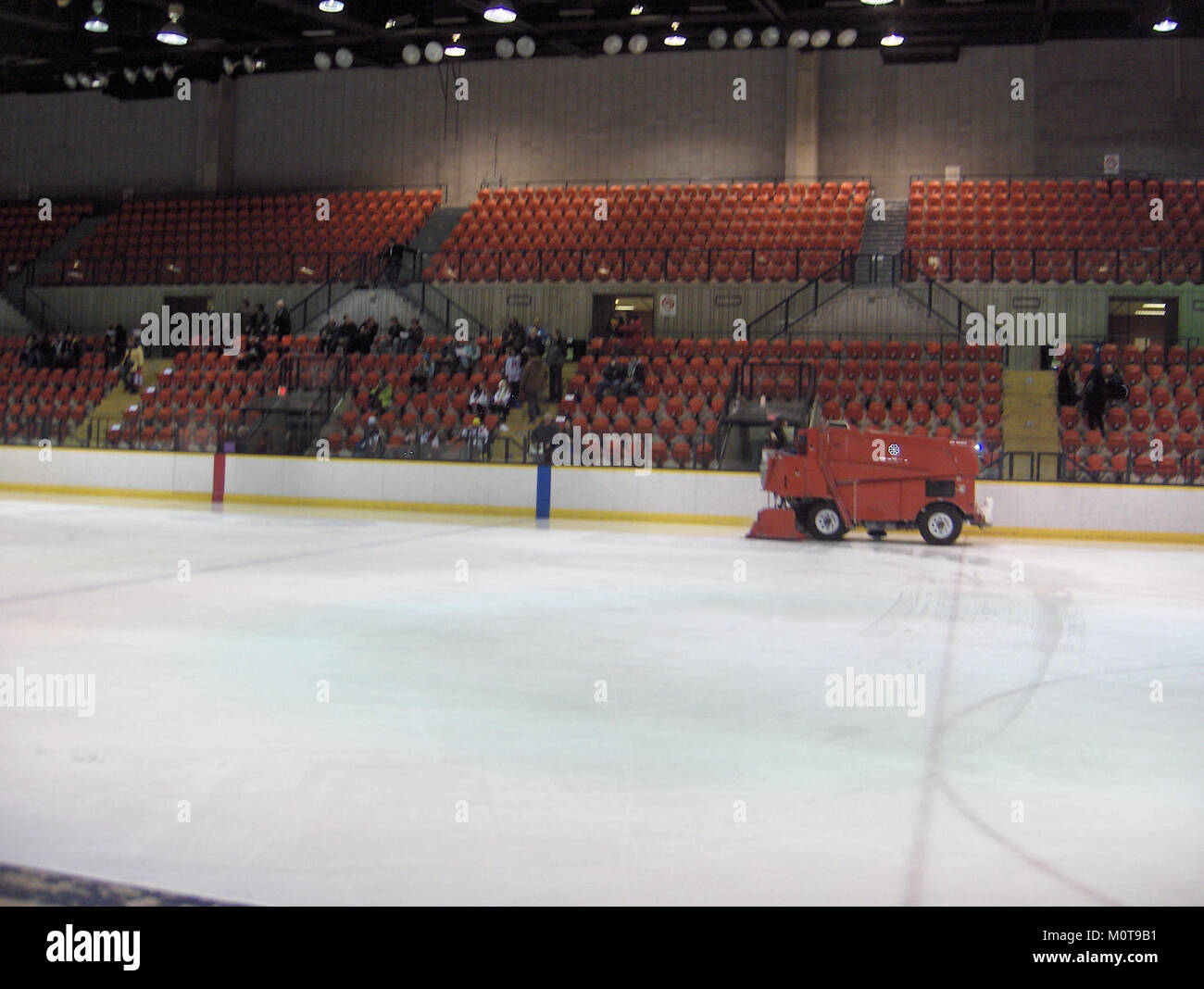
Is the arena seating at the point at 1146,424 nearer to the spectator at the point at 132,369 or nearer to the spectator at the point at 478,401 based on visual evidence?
the spectator at the point at 478,401

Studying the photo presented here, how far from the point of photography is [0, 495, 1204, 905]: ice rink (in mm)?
3980

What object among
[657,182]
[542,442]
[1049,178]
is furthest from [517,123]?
[542,442]

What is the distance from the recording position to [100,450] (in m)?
21.2

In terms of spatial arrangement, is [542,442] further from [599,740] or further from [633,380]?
[599,740]

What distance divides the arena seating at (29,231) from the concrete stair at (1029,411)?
75.7 ft

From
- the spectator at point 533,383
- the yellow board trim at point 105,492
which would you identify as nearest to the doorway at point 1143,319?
the spectator at point 533,383

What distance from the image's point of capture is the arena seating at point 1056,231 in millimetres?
23141

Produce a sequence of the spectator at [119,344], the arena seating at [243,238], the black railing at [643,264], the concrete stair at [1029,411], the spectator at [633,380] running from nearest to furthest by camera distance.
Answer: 1. the concrete stair at [1029,411]
2. the spectator at [633,380]
3. the black railing at [643,264]
4. the spectator at [119,344]
5. the arena seating at [243,238]

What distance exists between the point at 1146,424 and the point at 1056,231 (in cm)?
686

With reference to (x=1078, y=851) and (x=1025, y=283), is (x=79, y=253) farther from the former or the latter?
(x=1078, y=851)

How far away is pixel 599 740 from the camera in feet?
18.5

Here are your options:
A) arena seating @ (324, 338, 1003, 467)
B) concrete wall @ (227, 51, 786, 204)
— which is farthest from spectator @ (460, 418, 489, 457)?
concrete wall @ (227, 51, 786, 204)

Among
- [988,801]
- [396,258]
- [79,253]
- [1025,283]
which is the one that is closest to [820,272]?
[1025,283]
